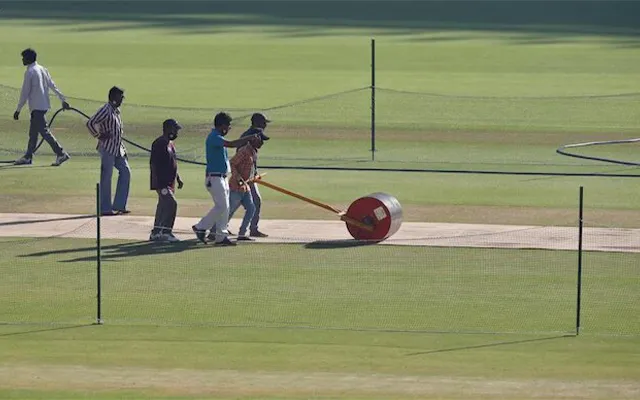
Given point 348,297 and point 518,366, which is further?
point 348,297

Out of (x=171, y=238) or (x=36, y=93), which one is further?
(x=36, y=93)

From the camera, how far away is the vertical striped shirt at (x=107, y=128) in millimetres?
26703

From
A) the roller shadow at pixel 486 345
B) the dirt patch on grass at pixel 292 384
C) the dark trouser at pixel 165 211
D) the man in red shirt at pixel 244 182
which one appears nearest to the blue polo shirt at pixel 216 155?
the man in red shirt at pixel 244 182

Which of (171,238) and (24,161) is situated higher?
(24,161)

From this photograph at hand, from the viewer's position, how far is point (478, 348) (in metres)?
18.3

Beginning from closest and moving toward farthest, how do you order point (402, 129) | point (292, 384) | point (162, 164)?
point (292, 384) → point (162, 164) → point (402, 129)

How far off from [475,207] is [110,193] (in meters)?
5.49

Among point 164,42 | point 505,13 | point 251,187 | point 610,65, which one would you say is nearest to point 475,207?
point 251,187

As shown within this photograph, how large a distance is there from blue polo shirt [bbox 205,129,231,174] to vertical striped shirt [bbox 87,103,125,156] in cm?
309

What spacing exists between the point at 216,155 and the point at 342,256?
7.90 ft

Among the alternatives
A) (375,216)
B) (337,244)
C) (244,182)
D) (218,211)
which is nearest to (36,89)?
(244,182)

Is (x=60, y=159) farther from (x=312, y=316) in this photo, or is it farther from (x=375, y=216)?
(x=312, y=316)

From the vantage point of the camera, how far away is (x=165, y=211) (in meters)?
24.2

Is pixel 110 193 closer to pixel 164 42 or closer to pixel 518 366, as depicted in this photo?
pixel 518 366
